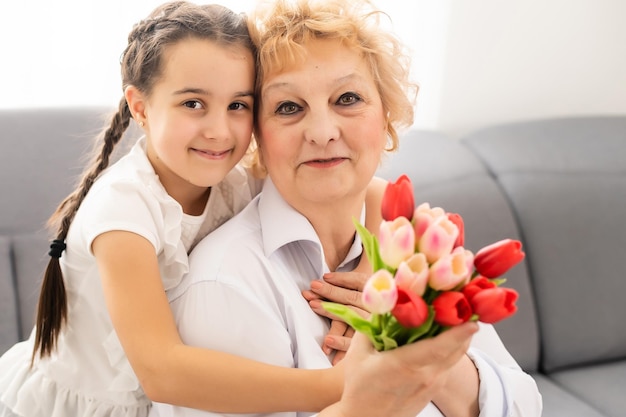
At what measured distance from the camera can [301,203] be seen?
1.52 m

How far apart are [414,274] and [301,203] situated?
0.67 metres

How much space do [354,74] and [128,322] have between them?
60cm

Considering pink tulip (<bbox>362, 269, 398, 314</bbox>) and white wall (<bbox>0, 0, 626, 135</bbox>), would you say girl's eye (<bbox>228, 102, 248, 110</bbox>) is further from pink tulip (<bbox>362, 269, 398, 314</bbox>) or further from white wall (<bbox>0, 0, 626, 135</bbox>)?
white wall (<bbox>0, 0, 626, 135</bbox>)

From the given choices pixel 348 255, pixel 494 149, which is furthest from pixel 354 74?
pixel 494 149

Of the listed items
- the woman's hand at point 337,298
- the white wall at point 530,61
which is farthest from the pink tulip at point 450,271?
the white wall at point 530,61

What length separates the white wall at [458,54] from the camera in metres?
2.31

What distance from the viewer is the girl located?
1.29 m

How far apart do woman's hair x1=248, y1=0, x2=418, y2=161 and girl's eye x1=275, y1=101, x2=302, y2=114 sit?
0.06 metres

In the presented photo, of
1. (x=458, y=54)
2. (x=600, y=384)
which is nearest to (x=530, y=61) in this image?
(x=458, y=54)

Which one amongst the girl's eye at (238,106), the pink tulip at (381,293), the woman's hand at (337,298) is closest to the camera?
the pink tulip at (381,293)

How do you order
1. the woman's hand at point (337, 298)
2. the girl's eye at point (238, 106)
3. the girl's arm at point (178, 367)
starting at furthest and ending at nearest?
1. the girl's eye at point (238, 106)
2. the woman's hand at point (337, 298)
3. the girl's arm at point (178, 367)

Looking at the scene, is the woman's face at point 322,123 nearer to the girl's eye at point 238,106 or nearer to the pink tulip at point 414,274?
the girl's eye at point 238,106

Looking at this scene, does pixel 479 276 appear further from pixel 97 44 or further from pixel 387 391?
pixel 97 44

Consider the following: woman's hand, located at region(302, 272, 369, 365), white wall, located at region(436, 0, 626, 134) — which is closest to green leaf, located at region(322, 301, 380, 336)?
woman's hand, located at region(302, 272, 369, 365)
